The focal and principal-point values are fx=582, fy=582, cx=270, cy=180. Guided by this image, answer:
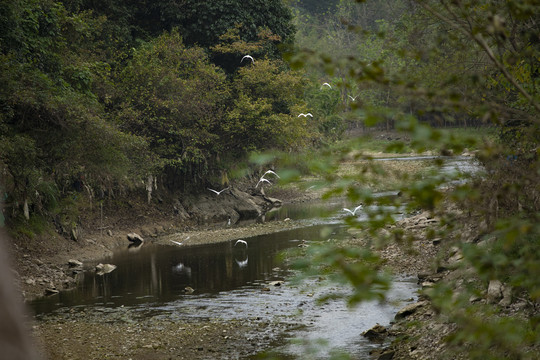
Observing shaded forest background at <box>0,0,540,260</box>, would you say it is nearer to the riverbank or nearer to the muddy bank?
the muddy bank

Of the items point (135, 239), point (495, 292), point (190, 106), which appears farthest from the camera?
point (190, 106)

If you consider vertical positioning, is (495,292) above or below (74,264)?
above

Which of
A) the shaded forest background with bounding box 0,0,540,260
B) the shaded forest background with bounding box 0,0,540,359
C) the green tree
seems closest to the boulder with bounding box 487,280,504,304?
the shaded forest background with bounding box 0,0,540,359

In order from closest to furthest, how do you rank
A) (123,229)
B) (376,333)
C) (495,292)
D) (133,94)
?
(495,292), (376,333), (123,229), (133,94)

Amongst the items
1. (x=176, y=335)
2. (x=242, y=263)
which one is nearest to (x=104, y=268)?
(x=242, y=263)

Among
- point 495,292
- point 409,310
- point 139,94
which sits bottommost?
point 409,310

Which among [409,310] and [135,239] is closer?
[409,310]

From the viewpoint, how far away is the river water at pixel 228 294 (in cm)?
1213

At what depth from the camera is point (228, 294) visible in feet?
52.3

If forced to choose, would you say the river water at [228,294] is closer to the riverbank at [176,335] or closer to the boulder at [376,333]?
the boulder at [376,333]

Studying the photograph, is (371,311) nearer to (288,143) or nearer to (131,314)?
(131,314)

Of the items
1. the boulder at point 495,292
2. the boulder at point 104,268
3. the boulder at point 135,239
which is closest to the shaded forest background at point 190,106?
the boulder at point 495,292

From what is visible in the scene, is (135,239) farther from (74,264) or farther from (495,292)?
(495,292)

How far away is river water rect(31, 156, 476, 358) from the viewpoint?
12.1 meters
